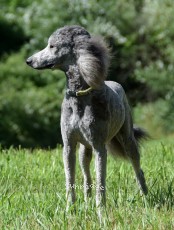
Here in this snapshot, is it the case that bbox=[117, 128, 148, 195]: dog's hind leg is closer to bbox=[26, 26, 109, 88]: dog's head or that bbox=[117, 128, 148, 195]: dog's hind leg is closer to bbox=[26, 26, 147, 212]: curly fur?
bbox=[26, 26, 147, 212]: curly fur

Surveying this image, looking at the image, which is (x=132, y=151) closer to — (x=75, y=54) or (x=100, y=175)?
(x=100, y=175)

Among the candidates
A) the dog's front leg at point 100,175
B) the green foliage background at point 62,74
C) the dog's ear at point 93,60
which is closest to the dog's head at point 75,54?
the dog's ear at point 93,60

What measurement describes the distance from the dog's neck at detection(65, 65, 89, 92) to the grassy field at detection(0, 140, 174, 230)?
0.82 meters

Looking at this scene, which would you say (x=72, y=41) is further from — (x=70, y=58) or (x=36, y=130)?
(x=36, y=130)

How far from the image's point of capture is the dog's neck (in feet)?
15.5

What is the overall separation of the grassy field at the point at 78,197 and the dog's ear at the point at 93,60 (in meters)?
0.90

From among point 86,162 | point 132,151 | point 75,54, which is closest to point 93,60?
point 75,54

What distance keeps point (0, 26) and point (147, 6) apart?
16.9 ft

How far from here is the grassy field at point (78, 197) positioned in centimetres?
426

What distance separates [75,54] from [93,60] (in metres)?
0.17

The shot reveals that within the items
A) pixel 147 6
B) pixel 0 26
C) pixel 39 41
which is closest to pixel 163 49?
pixel 147 6

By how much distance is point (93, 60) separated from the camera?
463 cm

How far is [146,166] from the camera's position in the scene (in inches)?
263

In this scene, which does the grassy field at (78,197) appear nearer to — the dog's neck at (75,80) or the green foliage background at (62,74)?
the dog's neck at (75,80)
